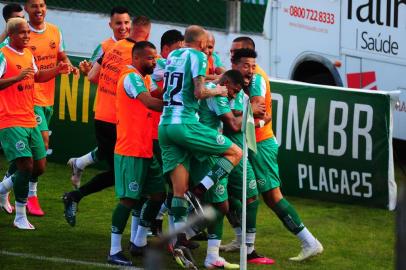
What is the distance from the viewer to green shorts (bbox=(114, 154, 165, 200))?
996 cm

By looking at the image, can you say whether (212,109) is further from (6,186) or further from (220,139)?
(6,186)

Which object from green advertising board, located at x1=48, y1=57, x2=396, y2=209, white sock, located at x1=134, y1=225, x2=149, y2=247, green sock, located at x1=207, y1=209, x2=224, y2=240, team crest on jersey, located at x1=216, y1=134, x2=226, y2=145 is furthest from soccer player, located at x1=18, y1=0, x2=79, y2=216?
team crest on jersey, located at x1=216, y1=134, x2=226, y2=145

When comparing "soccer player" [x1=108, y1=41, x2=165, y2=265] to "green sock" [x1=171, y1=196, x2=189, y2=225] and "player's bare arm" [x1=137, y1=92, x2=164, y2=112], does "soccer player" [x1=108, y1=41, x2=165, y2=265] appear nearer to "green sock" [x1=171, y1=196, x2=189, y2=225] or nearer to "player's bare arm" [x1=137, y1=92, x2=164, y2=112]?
"player's bare arm" [x1=137, y1=92, x2=164, y2=112]

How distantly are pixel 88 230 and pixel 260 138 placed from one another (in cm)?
206

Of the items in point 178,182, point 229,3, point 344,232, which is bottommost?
point 344,232

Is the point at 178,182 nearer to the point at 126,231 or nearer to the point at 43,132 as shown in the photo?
the point at 126,231

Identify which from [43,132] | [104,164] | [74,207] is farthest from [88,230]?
[104,164]

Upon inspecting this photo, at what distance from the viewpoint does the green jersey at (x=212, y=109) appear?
978 centimetres

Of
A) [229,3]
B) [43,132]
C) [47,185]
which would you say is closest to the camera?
[43,132]

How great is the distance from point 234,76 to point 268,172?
3.42 feet

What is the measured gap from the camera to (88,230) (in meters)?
11.5

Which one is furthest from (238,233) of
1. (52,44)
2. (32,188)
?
(52,44)

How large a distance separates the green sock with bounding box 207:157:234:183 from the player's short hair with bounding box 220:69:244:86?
66 centimetres

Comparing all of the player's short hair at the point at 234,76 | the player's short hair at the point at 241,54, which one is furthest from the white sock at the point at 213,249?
the player's short hair at the point at 241,54
